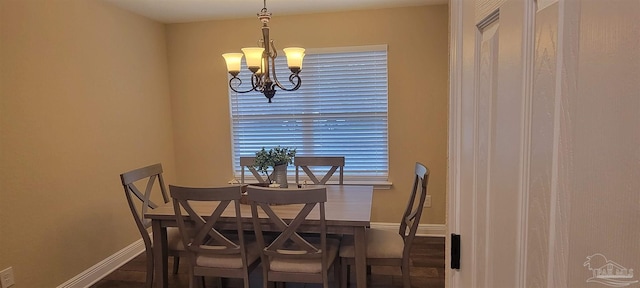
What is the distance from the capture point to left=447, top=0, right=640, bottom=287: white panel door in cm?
37

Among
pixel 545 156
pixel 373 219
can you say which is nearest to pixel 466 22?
pixel 545 156

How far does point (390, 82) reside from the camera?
12.0 ft

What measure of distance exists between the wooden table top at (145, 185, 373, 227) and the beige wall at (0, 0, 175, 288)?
82 centimetres

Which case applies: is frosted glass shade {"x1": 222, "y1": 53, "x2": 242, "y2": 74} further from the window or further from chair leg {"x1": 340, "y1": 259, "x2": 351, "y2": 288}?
chair leg {"x1": 340, "y1": 259, "x2": 351, "y2": 288}

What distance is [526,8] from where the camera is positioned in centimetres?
57

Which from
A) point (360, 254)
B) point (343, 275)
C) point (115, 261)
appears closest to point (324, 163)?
point (343, 275)

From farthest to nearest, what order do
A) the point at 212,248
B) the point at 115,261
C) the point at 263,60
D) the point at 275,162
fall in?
the point at 115,261, the point at 275,162, the point at 263,60, the point at 212,248

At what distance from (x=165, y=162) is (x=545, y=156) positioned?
13.1 feet

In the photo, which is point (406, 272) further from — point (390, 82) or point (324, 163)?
point (390, 82)

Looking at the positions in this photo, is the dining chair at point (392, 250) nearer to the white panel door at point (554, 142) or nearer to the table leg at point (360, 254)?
the table leg at point (360, 254)

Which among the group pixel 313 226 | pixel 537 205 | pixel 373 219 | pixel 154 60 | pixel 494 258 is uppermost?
pixel 154 60

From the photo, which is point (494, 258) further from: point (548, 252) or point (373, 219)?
point (373, 219)

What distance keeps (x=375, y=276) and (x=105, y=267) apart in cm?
229

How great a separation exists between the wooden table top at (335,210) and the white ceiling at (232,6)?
1762mm
